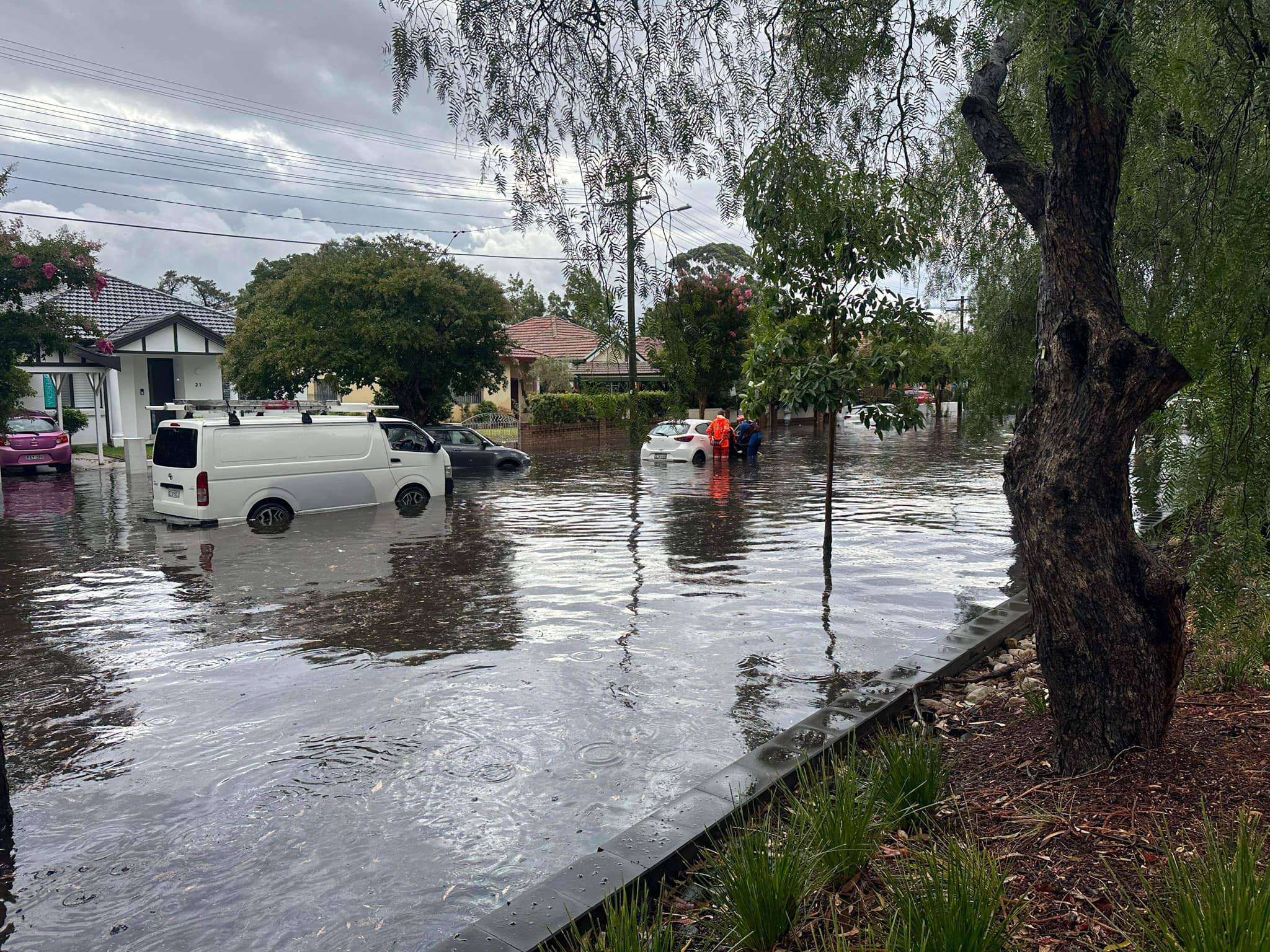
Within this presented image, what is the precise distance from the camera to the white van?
14547 millimetres

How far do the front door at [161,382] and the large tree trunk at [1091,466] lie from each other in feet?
123

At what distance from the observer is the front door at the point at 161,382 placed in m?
36.4

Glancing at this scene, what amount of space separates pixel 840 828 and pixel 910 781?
72 cm

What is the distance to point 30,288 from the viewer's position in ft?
69.3

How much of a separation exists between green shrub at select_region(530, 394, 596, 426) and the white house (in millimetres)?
12303

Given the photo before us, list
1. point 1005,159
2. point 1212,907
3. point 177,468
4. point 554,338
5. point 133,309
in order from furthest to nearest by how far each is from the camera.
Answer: point 554,338, point 133,309, point 177,468, point 1005,159, point 1212,907

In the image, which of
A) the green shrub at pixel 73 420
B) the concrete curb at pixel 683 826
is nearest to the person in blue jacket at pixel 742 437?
the concrete curb at pixel 683 826

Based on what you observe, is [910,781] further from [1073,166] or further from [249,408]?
[249,408]

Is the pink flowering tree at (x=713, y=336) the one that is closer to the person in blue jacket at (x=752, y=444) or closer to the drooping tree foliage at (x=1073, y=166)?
the person in blue jacket at (x=752, y=444)

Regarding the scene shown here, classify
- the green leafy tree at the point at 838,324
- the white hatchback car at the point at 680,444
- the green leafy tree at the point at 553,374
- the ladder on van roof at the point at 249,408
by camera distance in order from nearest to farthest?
the green leafy tree at the point at 838,324
the ladder on van roof at the point at 249,408
the white hatchback car at the point at 680,444
the green leafy tree at the point at 553,374

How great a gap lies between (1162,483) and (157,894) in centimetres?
519

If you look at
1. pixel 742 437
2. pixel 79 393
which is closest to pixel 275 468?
pixel 742 437

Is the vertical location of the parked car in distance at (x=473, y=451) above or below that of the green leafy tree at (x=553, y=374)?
below

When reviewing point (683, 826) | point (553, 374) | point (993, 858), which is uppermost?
point (553, 374)
